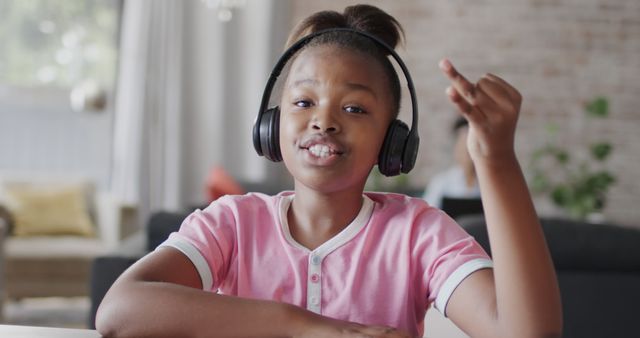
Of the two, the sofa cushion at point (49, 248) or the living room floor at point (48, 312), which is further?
the sofa cushion at point (49, 248)

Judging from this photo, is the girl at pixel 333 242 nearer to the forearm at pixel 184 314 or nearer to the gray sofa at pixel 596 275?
the forearm at pixel 184 314

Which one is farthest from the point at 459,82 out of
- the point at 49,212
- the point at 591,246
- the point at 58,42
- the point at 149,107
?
the point at 58,42

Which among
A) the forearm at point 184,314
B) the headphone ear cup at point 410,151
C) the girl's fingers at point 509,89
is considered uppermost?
the girl's fingers at point 509,89

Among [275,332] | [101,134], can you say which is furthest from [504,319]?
[101,134]

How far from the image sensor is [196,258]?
1.11 meters

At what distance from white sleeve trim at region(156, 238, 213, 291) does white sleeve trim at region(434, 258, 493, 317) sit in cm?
27

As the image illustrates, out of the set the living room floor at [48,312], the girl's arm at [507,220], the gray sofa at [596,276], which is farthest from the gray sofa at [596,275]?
the living room floor at [48,312]

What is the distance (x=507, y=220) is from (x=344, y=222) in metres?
0.32

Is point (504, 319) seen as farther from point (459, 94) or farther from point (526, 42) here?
point (526, 42)

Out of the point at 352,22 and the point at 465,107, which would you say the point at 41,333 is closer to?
the point at 465,107

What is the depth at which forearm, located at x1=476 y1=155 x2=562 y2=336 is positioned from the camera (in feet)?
2.90

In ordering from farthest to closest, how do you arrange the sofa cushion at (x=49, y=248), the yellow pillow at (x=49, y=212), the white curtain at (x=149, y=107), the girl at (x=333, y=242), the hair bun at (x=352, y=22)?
the white curtain at (x=149, y=107)
the yellow pillow at (x=49, y=212)
the sofa cushion at (x=49, y=248)
the hair bun at (x=352, y=22)
the girl at (x=333, y=242)

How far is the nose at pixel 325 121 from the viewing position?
109 cm

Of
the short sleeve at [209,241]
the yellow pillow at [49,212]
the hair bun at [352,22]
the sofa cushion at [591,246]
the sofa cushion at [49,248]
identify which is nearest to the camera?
the short sleeve at [209,241]
